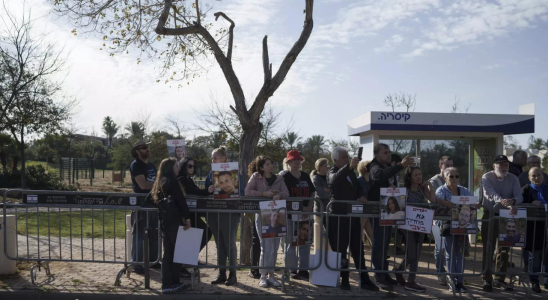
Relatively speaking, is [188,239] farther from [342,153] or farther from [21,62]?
[21,62]

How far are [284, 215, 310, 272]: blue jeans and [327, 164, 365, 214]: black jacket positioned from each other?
0.67m

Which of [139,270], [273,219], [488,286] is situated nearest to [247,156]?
[273,219]

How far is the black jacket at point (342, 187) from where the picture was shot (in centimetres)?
615

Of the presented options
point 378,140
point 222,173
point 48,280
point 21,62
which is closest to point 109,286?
point 48,280

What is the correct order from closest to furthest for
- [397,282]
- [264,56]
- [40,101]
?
[397,282], [264,56], [40,101]

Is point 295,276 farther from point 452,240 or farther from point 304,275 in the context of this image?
point 452,240

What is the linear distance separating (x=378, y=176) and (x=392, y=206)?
446 millimetres

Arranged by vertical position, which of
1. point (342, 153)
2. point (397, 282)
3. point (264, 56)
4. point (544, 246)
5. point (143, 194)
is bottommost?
point (397, 282)

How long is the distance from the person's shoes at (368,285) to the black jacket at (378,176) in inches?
45.3

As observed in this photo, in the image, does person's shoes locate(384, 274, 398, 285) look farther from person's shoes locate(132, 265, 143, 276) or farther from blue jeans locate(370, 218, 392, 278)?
person's shoes locate(132, 265, 143, 276)

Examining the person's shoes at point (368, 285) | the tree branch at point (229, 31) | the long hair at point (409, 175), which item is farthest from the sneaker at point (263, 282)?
the tree branch at point (229, 31)

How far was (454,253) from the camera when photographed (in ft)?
20.2

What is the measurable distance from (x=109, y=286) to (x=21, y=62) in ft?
53.6

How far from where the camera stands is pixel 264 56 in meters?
7.87
